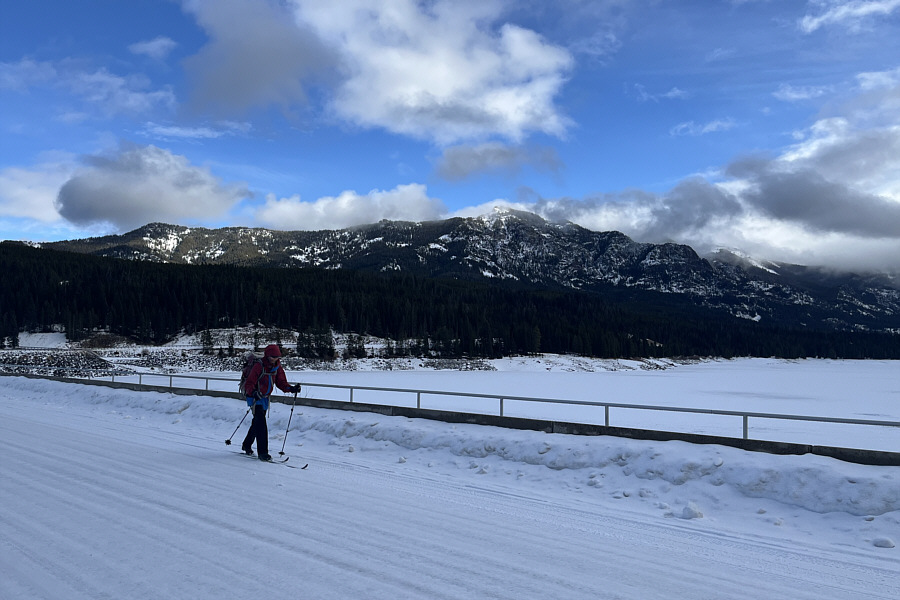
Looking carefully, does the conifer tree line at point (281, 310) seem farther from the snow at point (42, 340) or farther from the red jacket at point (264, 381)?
the red jacket at point (264, 381)

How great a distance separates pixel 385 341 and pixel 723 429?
93527 mm

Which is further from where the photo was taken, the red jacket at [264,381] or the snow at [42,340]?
the snow at [42,340]

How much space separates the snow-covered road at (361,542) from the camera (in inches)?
201

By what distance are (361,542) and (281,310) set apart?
370ft

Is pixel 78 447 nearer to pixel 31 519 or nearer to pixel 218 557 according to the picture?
pixel 31 519

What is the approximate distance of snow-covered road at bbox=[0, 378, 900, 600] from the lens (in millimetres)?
5105

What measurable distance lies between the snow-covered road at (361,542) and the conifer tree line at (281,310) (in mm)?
80194

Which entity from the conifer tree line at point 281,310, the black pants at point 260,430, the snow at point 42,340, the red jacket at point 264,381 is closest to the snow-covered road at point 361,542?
the black pants at point 260,430

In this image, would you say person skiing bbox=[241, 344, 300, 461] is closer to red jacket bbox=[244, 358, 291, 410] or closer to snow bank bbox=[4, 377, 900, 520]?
red jacket bbox=[244, 358, 291, 410]

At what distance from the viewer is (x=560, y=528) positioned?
711cm

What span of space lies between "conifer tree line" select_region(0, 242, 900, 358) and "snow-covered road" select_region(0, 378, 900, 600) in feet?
263

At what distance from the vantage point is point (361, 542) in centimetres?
625

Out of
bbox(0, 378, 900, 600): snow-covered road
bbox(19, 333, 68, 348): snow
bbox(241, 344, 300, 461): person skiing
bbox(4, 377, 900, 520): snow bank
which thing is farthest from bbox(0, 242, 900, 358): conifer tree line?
bbox(0, 378, 900, 600): snow-covered road

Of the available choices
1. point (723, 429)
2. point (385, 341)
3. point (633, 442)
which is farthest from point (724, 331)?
point (633, 442)
